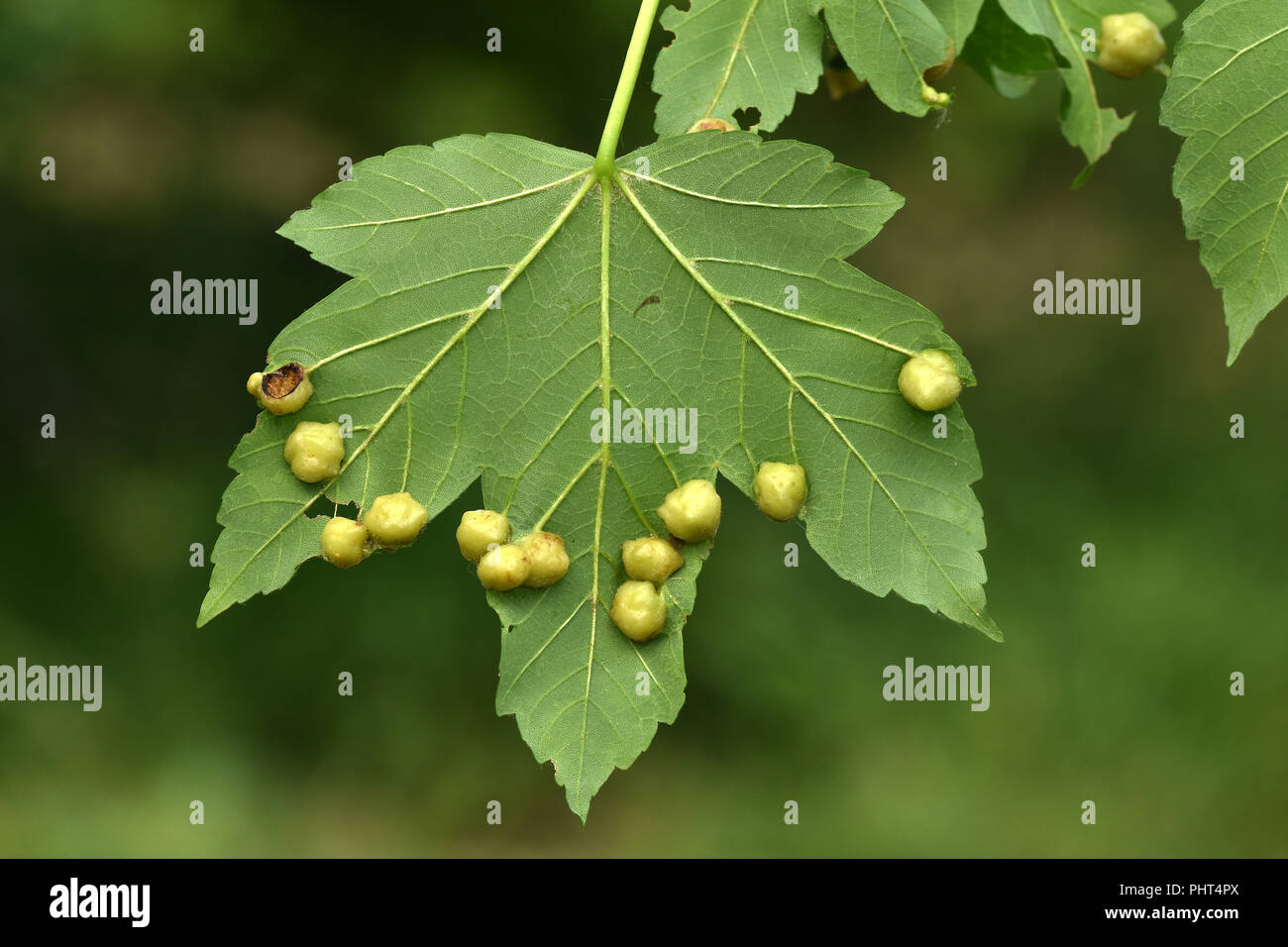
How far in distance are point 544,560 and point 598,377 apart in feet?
1.04

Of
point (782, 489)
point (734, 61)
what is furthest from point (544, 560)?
point (734, 61)

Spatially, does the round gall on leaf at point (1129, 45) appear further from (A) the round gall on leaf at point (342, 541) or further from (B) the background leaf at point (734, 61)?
(A) the round gall on leaf at point (342, 541)

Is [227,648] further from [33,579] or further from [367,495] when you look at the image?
[367,495]

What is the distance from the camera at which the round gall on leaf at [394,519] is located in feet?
5.97

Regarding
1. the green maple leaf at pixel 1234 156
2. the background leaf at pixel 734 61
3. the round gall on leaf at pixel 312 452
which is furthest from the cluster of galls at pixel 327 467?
the green maple leaf at pixel 1234 156

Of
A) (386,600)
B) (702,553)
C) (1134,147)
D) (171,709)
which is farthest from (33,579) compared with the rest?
(1134,147)

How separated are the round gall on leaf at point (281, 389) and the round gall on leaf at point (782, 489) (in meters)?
0.75

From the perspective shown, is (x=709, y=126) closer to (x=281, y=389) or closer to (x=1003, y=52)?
(x=1003, y=52)

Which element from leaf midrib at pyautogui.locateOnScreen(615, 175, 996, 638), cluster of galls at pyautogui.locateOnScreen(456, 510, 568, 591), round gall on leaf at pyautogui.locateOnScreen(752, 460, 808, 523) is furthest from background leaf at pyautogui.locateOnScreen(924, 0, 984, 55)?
cluster of galls at pyautogui.locateOnScreen(456, 510, 568, 591)

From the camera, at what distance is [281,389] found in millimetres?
1779

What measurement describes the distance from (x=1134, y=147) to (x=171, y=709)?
4.83m

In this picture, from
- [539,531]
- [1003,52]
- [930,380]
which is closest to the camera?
[930,380]

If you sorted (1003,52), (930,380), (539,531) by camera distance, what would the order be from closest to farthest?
(930,380), (539,531), (1003,52)

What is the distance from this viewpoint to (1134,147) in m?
4.99
